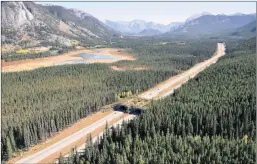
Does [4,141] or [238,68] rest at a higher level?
[238,68]

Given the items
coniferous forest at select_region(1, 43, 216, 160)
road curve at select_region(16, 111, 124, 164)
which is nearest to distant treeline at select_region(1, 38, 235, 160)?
coniferous forest at select_region(1, 43, 216, 160)

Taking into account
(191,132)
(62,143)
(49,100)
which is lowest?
(62,143)

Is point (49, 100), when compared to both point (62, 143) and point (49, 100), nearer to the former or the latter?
point (49, 100)

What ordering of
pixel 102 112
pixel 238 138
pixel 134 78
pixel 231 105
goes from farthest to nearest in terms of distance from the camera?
pixel 134 78 < pixel 102 112 < pixel 231 105 < pixel 238 138

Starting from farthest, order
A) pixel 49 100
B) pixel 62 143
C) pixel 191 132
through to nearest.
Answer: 1. pixel 49 100
2. pixel 62 143
3. pixel 191 132

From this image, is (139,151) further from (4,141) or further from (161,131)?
(4,141)

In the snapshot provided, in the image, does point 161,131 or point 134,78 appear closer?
point 161,131

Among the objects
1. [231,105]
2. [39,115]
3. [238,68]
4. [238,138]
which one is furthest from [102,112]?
[238,68]

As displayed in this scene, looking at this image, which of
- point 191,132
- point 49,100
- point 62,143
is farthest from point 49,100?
point 191,132
